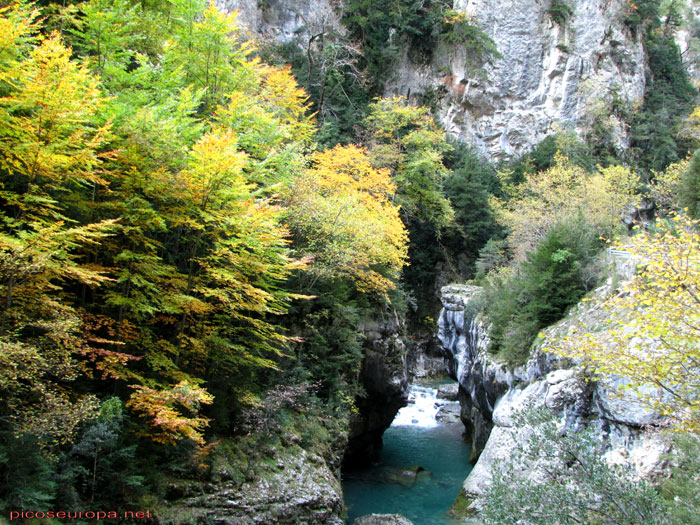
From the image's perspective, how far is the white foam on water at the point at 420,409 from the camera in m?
26.6

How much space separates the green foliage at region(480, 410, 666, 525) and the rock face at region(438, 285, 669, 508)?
20.6 inches

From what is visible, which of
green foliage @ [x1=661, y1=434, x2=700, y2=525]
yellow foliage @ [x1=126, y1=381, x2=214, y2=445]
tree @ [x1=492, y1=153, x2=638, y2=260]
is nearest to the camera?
green foliage @ [x1=661, y1=434, x2=700, y2=525]

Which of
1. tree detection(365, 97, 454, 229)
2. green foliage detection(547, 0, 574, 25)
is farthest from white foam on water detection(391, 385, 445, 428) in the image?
green foliage detection(547, 0, 574, 25)

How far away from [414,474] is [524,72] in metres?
33.1

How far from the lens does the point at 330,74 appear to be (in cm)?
3008

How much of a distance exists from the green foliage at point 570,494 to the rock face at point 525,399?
523 mm

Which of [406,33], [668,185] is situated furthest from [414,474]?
[406,33]

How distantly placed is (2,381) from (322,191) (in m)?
13.6

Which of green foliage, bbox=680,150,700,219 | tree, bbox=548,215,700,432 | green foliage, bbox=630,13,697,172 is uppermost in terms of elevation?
green foliage, bbox=630,13,697,172

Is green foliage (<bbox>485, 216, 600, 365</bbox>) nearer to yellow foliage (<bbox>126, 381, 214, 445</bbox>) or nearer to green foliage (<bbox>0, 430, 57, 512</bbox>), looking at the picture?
yellow foliage (<bbox>126, 381, 214, 445</bbox>)

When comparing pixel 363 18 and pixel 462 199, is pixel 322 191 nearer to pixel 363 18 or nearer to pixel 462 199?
pixel 462 199

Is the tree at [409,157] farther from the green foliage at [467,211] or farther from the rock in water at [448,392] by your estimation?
the rock in water at [448,392]

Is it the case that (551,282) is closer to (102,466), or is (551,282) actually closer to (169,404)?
(169,404)

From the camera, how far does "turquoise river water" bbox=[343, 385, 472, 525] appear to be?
15797 mm
